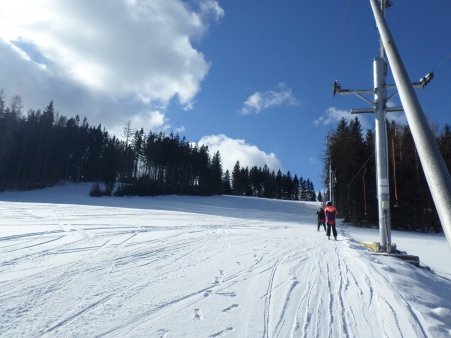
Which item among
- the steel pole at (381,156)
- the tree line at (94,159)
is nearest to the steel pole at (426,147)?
the steel pole at (381,156)

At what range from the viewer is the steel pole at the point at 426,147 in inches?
81.0

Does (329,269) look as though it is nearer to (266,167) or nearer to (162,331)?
(162,331)

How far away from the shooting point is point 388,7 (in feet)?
27.6

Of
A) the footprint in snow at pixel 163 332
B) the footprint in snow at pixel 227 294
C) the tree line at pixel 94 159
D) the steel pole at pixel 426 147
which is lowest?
the footprint in snow at pixel 163 332

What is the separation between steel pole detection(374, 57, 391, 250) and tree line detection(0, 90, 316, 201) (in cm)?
3718

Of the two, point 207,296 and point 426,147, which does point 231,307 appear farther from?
point 426,147

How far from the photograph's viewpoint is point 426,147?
2.34 meters

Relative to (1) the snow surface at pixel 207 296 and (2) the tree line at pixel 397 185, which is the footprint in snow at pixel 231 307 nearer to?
(1) the snow surface at pixel 207 296

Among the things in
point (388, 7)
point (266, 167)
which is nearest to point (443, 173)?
point (388, 7)

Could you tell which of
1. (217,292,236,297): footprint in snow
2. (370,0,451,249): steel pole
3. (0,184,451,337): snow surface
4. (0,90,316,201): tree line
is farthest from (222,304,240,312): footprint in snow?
(0,90,316,201): tree line

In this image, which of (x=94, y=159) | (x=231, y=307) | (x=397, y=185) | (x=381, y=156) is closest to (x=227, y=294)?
(x=231, y=307)

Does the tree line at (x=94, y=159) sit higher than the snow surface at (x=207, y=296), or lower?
higher

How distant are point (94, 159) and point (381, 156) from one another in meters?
65.1

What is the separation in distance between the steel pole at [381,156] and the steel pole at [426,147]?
674cm
